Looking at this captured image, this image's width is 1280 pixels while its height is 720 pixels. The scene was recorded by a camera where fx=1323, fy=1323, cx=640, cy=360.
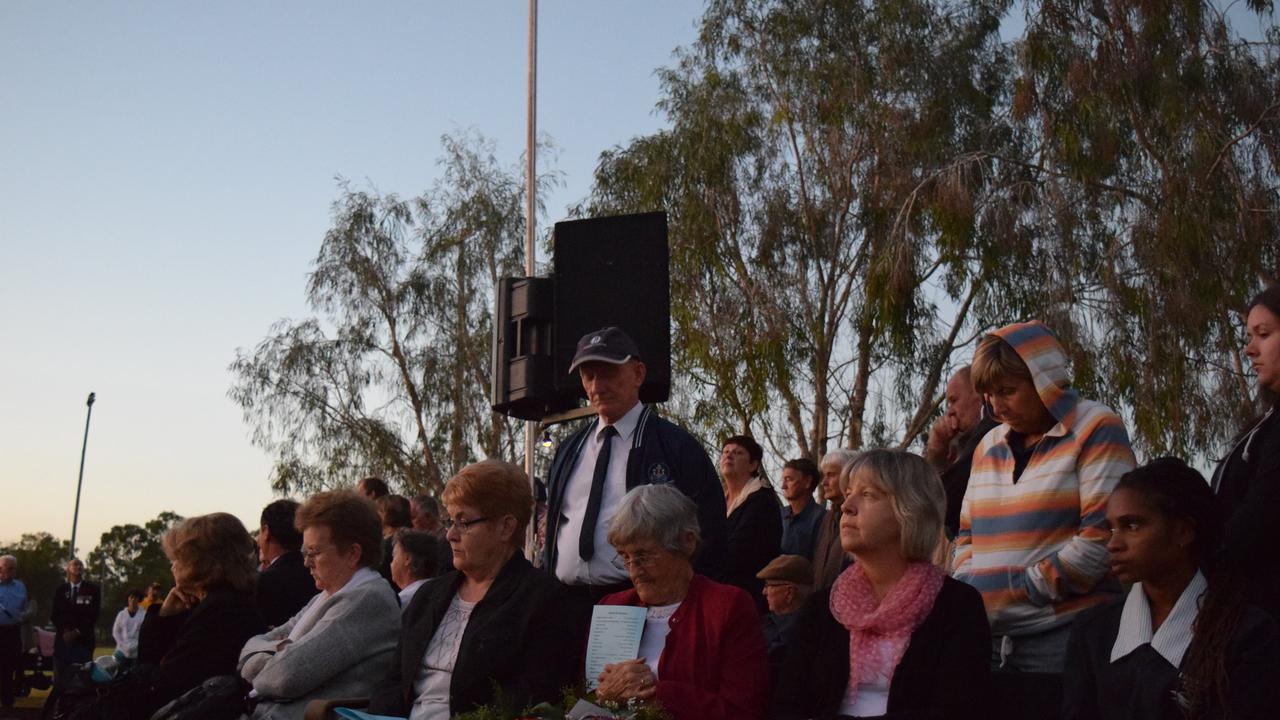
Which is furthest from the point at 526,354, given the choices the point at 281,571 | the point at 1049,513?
the point at 1049,513

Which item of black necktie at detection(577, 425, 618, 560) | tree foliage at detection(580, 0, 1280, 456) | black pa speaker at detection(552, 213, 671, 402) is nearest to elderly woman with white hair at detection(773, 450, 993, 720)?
black necktie at detection(577, 425, 618, 560)

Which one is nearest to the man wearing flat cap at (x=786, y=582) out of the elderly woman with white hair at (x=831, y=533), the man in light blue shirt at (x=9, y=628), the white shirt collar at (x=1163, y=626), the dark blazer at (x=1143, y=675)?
the elderly woman with white hair at (x=831, y=533)

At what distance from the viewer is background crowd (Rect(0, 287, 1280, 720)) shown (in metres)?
3.53

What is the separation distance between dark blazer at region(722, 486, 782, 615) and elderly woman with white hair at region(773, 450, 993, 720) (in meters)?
2.75

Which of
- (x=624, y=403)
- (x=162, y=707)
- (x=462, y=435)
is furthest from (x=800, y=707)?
(x=462, y=435)

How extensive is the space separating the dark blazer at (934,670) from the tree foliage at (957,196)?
12732mm

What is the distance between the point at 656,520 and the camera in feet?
14.1

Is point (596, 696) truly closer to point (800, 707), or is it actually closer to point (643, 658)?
point (643, 658)

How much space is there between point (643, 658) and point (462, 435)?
25.2m

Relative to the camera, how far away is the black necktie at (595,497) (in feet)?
16.5

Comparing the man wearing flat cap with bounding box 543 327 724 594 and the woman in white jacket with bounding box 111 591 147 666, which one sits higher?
the man wearing flat cap with bounding box 543 327 724 594

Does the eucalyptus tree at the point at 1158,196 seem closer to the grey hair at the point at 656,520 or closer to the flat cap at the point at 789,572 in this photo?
the flat cap at the point at 789,572

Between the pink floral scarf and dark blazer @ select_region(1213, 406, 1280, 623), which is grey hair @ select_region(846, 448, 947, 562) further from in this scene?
dark blazer @ select_region(1213, 406, 1280, 623)

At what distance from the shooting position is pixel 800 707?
3.82m
